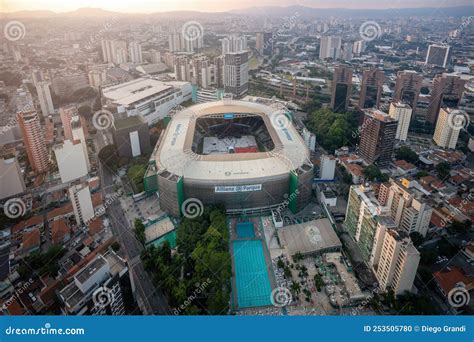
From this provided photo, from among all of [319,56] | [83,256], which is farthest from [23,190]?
[319,56]

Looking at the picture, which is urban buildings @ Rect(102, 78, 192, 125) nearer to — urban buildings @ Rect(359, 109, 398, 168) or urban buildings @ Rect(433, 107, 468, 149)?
urban buildings @ Rect(359, 109, 398, 168)

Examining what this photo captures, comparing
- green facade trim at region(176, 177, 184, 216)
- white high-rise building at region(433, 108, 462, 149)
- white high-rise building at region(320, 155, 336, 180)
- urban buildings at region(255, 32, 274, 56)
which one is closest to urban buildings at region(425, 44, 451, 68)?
urban buildings at region(255, 32, 274, 56)

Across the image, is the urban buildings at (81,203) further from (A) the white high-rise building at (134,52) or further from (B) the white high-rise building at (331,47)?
(B) the white high-rise building at (331,47)

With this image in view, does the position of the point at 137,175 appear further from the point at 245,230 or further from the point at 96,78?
the point at 96,78

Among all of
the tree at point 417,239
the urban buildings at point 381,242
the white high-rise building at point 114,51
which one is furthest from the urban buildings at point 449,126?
the white high-rise building at point 114,51

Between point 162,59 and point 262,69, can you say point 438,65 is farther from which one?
point 162,59

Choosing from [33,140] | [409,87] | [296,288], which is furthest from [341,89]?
[33,140]

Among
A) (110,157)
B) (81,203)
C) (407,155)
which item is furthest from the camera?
(407,155)
